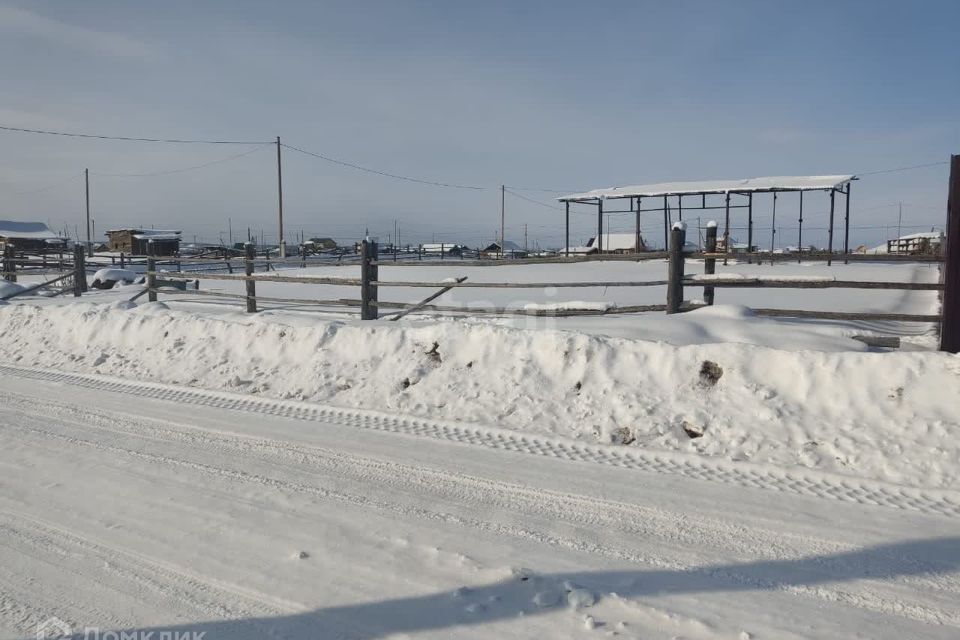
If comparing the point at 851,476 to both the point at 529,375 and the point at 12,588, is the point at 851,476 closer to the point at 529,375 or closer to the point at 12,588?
the point at 529,375

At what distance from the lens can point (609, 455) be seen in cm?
516

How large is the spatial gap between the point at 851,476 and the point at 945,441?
80cm

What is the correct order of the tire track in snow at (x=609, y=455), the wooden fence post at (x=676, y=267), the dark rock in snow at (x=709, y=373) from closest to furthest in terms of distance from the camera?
the tire track in snow at (x=609, y=455) < the dark rock in snow at (x=709, y=373) < the wooden fence post at (x=676, y=267)

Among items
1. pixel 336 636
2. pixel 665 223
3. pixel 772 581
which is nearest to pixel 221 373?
pixel 336 636

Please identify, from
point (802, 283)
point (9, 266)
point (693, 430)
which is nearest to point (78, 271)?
point (9, 266)

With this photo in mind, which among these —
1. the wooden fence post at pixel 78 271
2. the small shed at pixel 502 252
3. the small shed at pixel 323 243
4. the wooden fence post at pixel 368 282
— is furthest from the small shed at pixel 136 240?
the wooden fence post at pixel 368 282

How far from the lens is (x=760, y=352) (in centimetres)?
585

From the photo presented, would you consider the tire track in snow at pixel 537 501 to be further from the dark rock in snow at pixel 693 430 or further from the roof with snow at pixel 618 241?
the roof with snow at pixel 618 241

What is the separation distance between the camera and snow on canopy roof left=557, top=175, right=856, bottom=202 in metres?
26.8

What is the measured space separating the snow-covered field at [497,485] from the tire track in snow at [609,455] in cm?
3

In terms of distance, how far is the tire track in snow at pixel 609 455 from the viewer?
4.30m

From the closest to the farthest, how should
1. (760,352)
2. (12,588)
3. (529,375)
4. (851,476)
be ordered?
(12,588) → (851,476) → (760,352) → (529,375)

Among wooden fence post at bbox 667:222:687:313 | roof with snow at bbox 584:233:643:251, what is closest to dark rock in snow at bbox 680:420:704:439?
wooden fence post at bbox 667:222:687:313

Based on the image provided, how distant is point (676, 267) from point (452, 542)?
5006 millimetres
